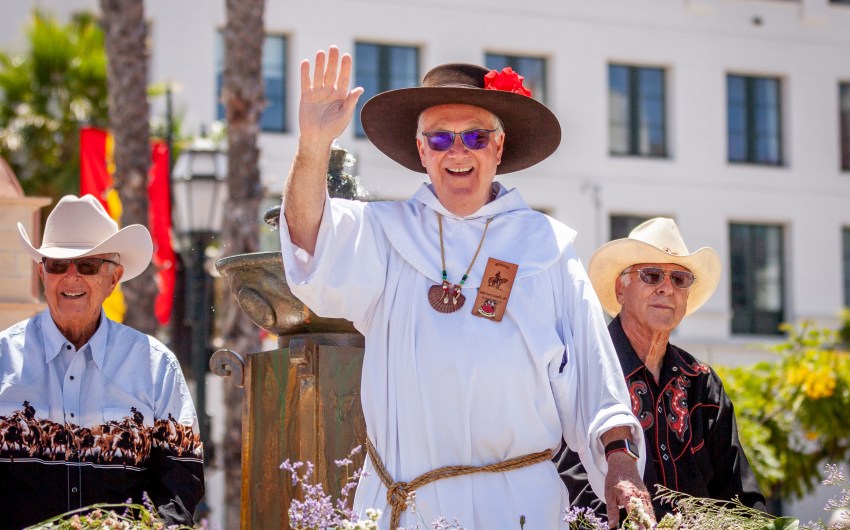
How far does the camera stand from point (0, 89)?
2233cm

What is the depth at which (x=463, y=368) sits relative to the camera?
14.6ft

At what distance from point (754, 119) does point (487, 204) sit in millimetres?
23886

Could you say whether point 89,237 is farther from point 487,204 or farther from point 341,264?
point 487,204

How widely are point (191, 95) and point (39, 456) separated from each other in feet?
64.5

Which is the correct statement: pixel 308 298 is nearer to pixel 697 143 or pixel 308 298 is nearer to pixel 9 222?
pixel 9 222

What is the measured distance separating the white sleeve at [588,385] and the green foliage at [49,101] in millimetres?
17965

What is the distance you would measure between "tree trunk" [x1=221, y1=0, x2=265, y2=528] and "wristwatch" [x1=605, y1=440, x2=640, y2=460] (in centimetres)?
1149

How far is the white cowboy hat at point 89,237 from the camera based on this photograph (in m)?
5.16

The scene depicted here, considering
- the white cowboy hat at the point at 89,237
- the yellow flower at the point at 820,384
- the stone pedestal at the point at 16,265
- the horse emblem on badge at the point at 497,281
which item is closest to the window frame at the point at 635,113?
the yellow flower at the point at 820,384

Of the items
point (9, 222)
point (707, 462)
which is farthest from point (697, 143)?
point (707, 462)

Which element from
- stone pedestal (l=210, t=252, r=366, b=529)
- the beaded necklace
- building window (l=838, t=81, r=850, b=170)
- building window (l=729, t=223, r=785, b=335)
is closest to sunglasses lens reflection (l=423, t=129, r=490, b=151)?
the beaded necklace

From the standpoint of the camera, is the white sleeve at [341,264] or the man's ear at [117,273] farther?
the man's ear at [117,273]

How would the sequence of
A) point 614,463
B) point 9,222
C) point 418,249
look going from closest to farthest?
point 614,463 → point 418,249 → point 9,222

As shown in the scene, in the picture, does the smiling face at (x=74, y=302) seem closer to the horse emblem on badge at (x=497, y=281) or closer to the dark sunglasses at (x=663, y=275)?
the horse emblem on badge at (x=497, y=281)
